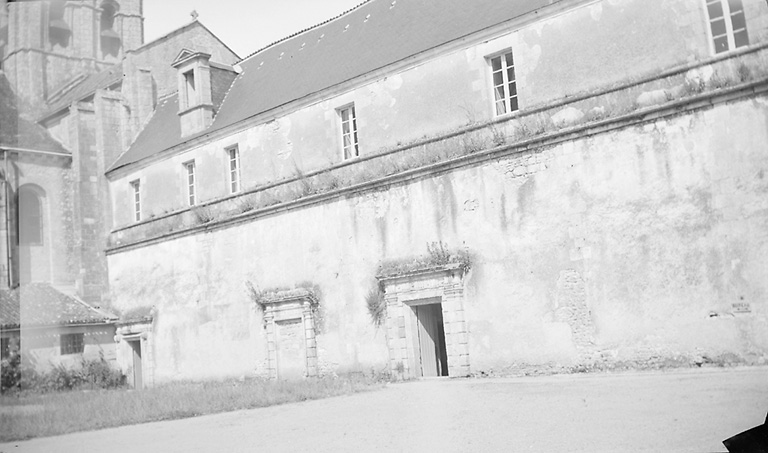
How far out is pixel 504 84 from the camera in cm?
Answer: 1279

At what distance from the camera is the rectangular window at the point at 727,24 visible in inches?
397

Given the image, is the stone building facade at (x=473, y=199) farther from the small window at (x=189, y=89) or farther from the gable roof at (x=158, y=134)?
the gable roof at (x=158, y=134)

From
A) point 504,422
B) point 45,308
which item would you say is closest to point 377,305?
point 504,422

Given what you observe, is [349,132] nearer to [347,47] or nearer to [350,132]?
[350,132]

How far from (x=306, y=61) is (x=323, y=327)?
683 centimetres

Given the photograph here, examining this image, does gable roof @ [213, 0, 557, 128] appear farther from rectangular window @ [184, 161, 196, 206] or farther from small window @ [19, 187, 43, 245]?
small window @ [19, 187, 43, 245]

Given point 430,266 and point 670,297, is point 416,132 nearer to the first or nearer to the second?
point 430,266

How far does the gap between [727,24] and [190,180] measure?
12.9 m

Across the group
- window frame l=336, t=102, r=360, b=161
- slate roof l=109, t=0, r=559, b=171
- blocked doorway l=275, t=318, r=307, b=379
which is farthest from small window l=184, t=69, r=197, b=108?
blocked doorway l=275, t=318, r=307, b=379

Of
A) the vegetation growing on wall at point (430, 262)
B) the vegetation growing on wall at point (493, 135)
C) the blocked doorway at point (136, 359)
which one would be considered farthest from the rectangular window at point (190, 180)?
the vegetation growing on wall at point (430, 262)

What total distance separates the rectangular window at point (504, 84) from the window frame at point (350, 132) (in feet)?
10.4

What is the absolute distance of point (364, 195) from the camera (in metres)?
13.2

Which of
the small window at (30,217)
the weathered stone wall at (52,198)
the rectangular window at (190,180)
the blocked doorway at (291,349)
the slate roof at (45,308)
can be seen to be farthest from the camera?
the weathered stone wall at (52,198)

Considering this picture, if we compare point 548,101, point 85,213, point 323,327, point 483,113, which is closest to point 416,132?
point 483,113
